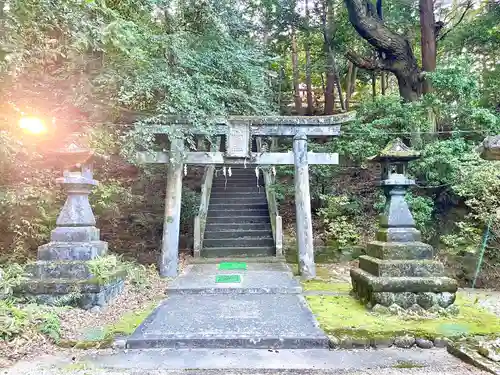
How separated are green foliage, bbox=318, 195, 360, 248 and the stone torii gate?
5.15ft

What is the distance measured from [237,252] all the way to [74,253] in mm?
4313

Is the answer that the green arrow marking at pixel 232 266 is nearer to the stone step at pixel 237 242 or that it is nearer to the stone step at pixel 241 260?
the stone step at pixel 241 260

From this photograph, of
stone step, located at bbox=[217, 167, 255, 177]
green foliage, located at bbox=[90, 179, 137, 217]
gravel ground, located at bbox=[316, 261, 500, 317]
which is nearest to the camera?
gravel ground, located at bbox=[316, 261, 500, 317]

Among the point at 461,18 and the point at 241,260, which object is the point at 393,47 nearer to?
the point at 461,18

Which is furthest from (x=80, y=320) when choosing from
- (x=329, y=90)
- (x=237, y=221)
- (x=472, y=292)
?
(x=329, y=90)

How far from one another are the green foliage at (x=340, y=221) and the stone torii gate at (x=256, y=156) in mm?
1570

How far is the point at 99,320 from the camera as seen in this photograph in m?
4.36

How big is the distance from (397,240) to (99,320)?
12.8 ft

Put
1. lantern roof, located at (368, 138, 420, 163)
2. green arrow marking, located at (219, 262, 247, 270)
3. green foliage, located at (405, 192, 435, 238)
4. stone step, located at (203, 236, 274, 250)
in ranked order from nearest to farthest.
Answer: lantern roof, located at (368, 138, 420, 163), green arrow marking, located at (219, 262, 247, 270), green foliage, located at (405, 192, 435, 238), stone step, located at (203, 236, 274, 250)

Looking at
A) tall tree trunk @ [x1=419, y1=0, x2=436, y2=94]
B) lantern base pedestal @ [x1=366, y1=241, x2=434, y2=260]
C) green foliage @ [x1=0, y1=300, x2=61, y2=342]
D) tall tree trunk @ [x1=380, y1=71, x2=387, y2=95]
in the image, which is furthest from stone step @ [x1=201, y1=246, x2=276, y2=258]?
tall tree trunk @ [x1=380, y1=71, x2=387, y2=95]

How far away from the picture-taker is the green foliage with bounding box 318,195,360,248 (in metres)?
8.46

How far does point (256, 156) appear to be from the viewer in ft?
24.1

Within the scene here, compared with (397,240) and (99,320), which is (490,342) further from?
(99,320)

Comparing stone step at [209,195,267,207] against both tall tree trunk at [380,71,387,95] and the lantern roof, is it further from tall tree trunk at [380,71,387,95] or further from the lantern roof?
tall tree trunk at [380,71,387,95]
